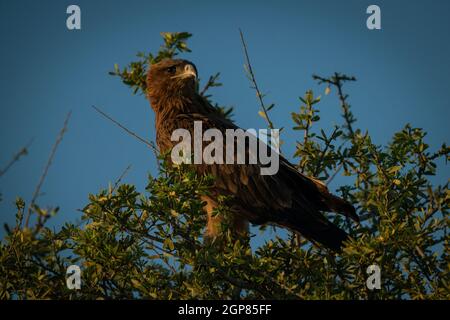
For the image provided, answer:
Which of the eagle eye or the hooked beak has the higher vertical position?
the eagle eye

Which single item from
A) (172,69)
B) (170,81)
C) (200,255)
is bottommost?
(200,255)

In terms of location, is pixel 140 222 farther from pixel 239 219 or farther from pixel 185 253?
pixel 239 219

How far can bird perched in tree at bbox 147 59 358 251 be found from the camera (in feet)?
22.8

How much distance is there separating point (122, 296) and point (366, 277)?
1.99 metres

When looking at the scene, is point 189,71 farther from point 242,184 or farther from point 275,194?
point 275,194

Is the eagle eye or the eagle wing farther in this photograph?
the eagle eye

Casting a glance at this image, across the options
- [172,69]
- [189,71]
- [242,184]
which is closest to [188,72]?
[189,71]

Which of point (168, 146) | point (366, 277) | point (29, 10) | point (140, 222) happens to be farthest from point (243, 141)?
point (29, 10)

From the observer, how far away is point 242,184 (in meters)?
7.65

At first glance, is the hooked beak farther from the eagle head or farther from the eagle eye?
the eagle eye

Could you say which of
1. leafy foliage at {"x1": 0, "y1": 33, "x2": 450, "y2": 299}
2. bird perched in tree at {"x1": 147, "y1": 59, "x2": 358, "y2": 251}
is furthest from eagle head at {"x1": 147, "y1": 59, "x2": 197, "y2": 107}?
leafy foliage at {"x1": 0, "y1": 33, "x2": 450, "y2": 299}
